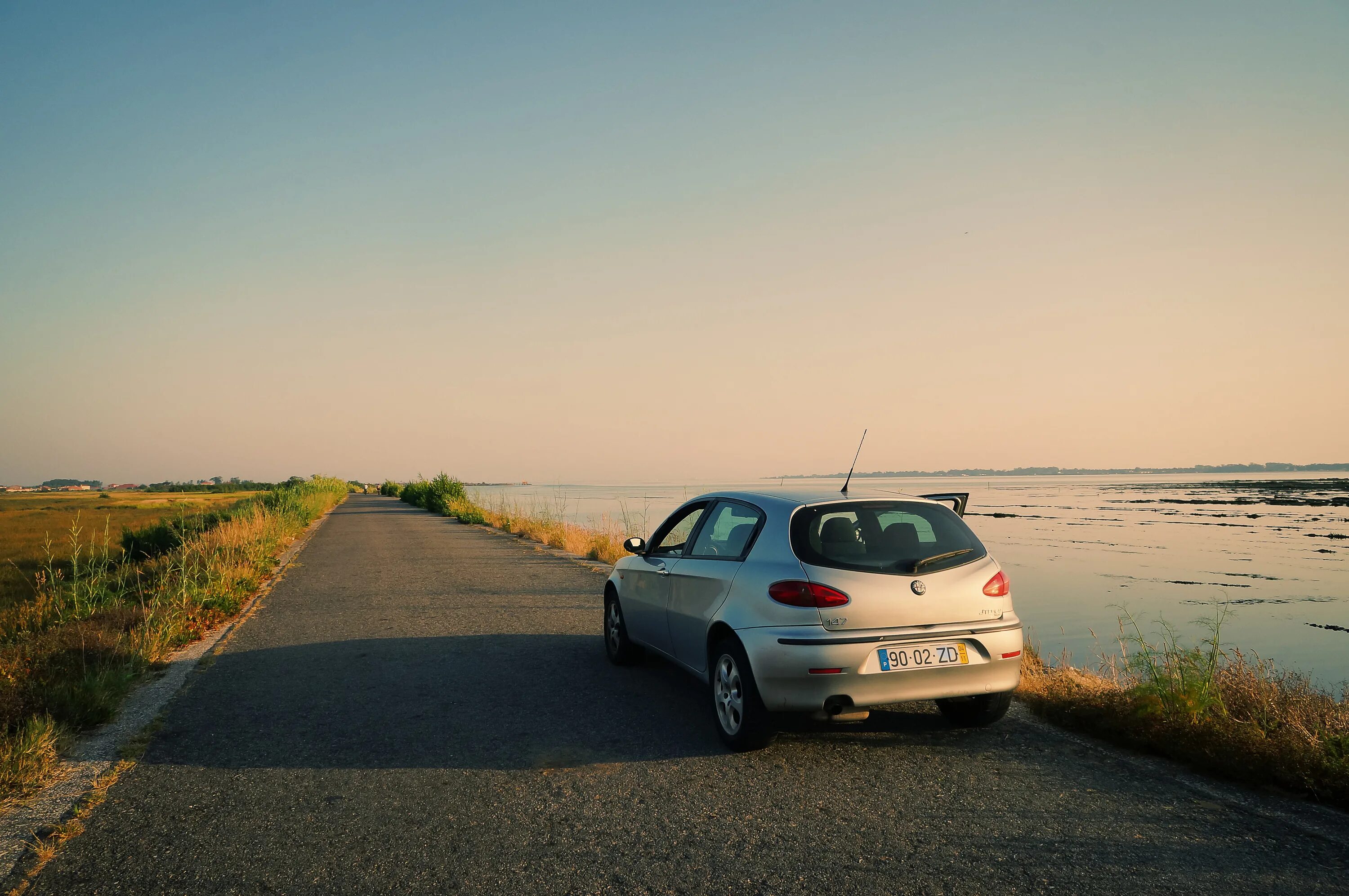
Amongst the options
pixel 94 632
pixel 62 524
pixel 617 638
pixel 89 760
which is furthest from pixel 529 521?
pixel 62 524

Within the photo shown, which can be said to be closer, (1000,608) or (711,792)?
(711,792)

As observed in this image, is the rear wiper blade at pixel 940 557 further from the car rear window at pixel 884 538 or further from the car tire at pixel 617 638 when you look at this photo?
the car tire at pixel 617 638

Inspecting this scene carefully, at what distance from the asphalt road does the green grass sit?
57cm

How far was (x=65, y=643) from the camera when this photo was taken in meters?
7.32

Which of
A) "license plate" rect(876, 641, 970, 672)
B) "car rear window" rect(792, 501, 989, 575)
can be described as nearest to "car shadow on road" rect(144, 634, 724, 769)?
"license plate" rect(876, 641, 970, 672)

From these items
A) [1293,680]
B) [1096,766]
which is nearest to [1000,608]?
[1096,766]

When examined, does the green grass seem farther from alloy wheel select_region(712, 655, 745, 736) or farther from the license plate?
the license plate

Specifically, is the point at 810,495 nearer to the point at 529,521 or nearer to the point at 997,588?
the point at 997,588

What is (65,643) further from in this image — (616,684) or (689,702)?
(689,702)

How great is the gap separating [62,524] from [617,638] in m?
49.0

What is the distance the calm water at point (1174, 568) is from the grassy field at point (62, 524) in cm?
1315

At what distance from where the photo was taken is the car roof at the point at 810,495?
17.3ft

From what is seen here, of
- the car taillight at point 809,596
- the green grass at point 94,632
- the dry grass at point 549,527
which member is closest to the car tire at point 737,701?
the car taillight at point 809,596

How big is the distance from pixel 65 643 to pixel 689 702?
A: 5.77m
